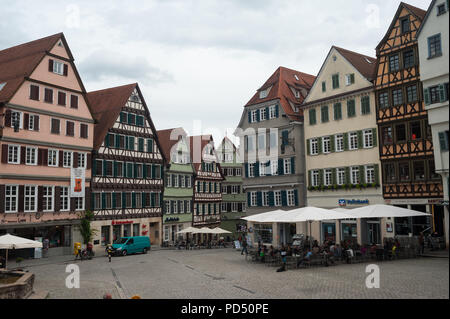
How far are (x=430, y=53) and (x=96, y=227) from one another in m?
32.3

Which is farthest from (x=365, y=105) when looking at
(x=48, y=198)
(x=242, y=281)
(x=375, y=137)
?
(x=48, y=198)

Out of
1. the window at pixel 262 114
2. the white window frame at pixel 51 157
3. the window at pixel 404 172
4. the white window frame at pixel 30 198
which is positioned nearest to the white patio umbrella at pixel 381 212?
the window at pixel 404 172

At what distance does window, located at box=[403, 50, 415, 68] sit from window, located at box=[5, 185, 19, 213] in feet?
97.9

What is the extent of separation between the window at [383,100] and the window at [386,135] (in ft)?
5.42

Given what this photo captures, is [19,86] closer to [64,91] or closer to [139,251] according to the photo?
[64,91]

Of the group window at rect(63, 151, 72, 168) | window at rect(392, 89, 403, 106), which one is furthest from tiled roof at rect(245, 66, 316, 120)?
window at rect(63, 151, 72, 168)

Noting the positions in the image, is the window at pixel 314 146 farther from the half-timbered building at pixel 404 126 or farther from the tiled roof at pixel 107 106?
the tiled roof at pixel 107 106

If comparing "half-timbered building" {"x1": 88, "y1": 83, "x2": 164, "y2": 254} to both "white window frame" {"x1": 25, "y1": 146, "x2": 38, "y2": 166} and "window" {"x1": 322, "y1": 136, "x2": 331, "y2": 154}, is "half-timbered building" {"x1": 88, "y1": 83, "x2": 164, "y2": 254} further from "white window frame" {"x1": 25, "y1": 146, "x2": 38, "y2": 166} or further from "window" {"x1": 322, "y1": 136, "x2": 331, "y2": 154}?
"window" {"x1": 322, "y1": 136, "x2": 331, "y2": 154}

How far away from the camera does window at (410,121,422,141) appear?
31288 mm

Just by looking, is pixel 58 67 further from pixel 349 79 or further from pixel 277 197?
pixel 349 79

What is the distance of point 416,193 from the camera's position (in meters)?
31.3

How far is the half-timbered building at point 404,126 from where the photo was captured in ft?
101

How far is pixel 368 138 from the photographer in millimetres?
35281

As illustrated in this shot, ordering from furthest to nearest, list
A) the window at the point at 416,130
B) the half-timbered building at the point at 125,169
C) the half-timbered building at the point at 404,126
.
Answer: the half-timbered building at the point at 125,169 < the window at the point at 416,130 < the half-timbered building at the point at 404,126
